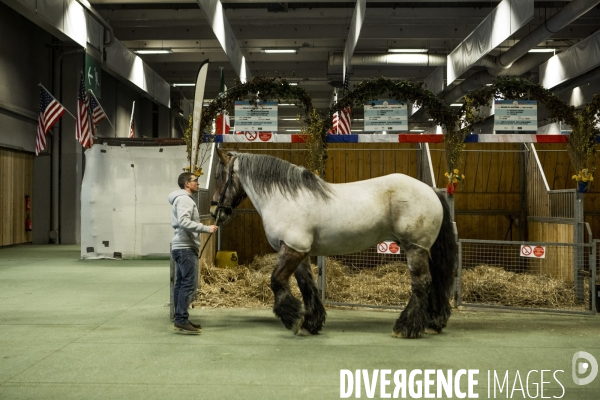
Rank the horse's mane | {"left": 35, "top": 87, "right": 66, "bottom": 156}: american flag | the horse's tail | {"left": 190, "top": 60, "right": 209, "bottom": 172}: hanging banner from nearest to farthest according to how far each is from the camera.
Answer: the horse's mane
the horse's tail
{"left": 190, "top": 60, "right": 209, "bottom": 172}: hanging banner
{"left": 35, "top": 87, "right": 66, "bottom": 156}: american flag

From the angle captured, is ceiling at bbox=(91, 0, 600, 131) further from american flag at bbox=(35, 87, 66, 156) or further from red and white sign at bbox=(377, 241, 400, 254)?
red and white sign at bbox=(377, 241, 400, 254)

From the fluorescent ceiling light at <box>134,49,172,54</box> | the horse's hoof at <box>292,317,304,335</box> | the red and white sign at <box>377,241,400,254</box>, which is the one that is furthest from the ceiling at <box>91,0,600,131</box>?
the horse's hoof at <box>292,317,304,335</box>

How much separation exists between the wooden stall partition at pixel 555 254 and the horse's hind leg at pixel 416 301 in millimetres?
2857

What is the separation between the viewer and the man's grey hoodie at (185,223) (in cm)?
551

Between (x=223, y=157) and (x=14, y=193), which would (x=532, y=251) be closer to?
(x=223, y=157)

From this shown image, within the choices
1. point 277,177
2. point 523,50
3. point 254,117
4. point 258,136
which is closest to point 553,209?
point 258,136

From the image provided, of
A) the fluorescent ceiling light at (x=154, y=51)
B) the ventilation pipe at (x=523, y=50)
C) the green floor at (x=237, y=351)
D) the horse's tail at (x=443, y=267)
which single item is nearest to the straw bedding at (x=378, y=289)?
the green floor at (x=237, y=351)

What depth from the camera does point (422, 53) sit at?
17.5m

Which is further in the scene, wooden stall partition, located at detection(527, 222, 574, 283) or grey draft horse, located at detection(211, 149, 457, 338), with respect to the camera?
wooden stall partition, located at detection(527, 222, 574, 283)

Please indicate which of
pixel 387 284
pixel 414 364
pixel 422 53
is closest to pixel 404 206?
pixel 414 364

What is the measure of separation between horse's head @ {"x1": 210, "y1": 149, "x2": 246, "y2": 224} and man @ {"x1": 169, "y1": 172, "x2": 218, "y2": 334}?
0.81ft

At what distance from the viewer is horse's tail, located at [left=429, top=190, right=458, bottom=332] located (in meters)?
5.73

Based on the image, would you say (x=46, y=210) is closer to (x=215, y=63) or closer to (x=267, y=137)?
(x=215, y=63)

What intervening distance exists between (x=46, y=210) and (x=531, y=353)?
15057 mm
